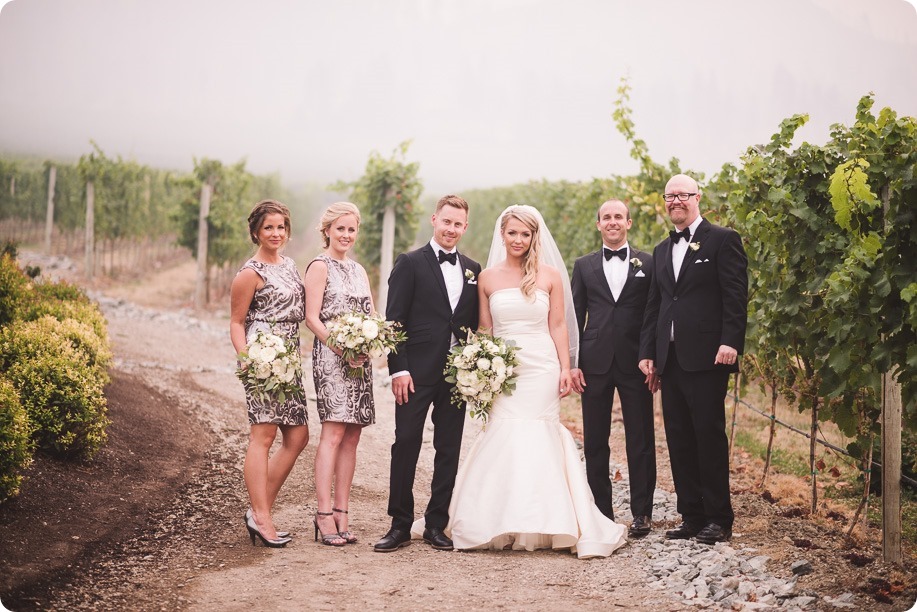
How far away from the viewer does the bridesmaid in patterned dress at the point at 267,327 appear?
4516 mm

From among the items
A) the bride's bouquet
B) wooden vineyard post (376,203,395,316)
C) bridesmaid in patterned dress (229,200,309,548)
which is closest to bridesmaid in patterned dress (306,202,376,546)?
bridesmaid in patterned dress (229,200,309,548)

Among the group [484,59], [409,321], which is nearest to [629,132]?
[409,321]

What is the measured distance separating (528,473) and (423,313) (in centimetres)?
111

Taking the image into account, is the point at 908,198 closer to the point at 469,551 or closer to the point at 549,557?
the point at 549,557

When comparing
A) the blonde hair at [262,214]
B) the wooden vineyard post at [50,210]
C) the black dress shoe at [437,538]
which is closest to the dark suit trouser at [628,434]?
the black dress shoe at [437,538]

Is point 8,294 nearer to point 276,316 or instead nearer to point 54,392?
point 54,392

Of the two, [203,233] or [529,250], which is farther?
[203,233]

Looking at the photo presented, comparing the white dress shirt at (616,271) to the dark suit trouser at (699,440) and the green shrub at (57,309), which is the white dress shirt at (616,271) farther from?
the green shrub at (57,309)

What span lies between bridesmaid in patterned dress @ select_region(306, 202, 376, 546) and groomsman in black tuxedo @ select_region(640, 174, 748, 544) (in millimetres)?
1782

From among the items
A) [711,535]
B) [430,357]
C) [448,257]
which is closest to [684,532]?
[711,535]

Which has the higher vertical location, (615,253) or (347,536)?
(615,253)

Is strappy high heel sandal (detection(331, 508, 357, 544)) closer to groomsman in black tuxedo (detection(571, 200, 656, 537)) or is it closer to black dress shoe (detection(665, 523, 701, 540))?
groomsman in black tuxedo (detection(571, 200, 656, 537))

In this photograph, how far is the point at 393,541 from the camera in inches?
178

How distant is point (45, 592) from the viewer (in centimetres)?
373
